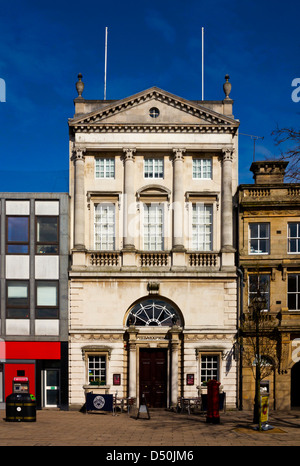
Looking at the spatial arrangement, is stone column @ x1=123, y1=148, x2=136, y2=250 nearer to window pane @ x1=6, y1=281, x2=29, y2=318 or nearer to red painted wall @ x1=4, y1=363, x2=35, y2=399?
window pane @ x1=6, y1=281, x2=29, y2=318

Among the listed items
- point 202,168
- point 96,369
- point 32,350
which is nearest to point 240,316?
point 96,369

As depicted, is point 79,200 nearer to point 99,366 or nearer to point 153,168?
point 153,168

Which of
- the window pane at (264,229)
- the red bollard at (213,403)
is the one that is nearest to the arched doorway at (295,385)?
the window pane at (264,229)

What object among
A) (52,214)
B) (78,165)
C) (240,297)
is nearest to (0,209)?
(52,214)

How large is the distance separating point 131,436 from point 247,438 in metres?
4.59

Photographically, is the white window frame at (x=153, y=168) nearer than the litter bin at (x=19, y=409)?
No

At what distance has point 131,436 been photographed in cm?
2214

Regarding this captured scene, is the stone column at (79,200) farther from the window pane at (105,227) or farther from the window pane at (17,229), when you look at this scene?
the window pane at (17,229)

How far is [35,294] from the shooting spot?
31.5 m

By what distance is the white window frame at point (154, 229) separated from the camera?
32.2 m

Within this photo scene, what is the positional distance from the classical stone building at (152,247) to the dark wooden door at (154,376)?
0.06m

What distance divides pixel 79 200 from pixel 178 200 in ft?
18.5
